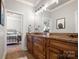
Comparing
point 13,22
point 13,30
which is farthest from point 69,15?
point 13,22

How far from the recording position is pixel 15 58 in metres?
3.54

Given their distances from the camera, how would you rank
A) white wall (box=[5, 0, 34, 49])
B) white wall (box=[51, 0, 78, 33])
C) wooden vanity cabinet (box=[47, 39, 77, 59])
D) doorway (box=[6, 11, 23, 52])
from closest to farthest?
wooden vanity cabinet (box=[47, 39, 77, 59])
white wall (box=[51, 0, 78, 33])
white wall (box=[5, 0, 34, 49])
doorway (box=[6, 11, 23, 52])

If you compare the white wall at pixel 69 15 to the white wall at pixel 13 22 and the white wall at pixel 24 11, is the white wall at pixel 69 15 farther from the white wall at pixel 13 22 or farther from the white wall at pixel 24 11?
the white wall at pixel 13 22

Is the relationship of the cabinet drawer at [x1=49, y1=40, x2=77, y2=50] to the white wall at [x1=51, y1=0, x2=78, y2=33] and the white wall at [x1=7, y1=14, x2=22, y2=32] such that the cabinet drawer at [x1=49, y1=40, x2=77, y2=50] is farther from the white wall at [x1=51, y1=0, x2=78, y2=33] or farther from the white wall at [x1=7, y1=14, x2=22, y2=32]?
the white wall at [x1=7, y1=14, x2=22, y2=32]

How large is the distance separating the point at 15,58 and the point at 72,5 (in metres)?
2.84

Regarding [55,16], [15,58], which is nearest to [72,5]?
[55,16]

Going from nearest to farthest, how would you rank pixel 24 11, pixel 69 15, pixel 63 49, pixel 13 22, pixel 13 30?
pixel 63 49
pixel 69 15
pixel 24 11
pixel 13 30
pixel 13 22

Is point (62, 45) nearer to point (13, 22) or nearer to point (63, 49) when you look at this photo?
point (63, 49)

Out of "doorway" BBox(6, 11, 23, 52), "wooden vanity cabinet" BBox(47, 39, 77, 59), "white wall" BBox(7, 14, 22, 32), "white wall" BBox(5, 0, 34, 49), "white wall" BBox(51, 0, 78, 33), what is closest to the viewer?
"wooden vanity cabinet" BBox(47, 39, 77, 59)

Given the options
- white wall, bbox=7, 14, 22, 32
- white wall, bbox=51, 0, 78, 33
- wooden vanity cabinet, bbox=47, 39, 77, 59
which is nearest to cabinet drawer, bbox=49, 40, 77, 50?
wooden vanity cabinet, bbox=47, 39, 77, 59

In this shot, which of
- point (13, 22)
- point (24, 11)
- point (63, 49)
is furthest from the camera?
point (13, 22)

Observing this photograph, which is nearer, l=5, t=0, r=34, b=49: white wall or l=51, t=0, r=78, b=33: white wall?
l=51, t=0, r=78, b=33: white wall

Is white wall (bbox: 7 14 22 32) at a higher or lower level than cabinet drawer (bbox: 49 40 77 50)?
higher

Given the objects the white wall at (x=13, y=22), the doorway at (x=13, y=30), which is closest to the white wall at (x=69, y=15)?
the doorway at (x=13, y=30)
